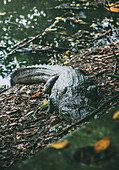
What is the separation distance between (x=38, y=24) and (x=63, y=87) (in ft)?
18.8

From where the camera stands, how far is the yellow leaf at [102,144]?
110 cm

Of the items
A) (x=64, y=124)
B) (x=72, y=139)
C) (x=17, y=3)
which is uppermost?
(x=17, y=3)

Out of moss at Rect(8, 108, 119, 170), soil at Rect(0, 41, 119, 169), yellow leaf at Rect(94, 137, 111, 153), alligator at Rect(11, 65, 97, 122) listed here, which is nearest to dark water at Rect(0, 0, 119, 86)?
alligator at Rect(11, 65, 97, 122)

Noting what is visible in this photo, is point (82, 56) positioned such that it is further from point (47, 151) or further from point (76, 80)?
point (47, 151)

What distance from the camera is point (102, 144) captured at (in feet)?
3.69

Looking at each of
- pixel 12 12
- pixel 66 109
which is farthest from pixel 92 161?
pixel 12 12

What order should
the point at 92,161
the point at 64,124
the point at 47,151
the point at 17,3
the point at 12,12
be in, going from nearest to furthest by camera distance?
the point at 92,161 < the point at 47,151 < the point at 64,124 < the point at 12,12 < the point at 17,3

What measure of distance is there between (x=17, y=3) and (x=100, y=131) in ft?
39.9

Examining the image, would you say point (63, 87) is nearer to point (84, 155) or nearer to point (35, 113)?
point (35, 113)

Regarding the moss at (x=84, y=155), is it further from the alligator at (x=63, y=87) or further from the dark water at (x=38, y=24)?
the dark water at (x=38, y=24)

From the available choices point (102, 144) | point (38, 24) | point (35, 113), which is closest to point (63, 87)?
point (35, 113)

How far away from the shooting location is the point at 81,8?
934cm

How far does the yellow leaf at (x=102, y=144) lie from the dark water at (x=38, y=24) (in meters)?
4.87

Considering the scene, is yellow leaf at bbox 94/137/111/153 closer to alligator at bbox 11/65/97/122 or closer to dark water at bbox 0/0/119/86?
alligator at bbox 11/65/97/122
